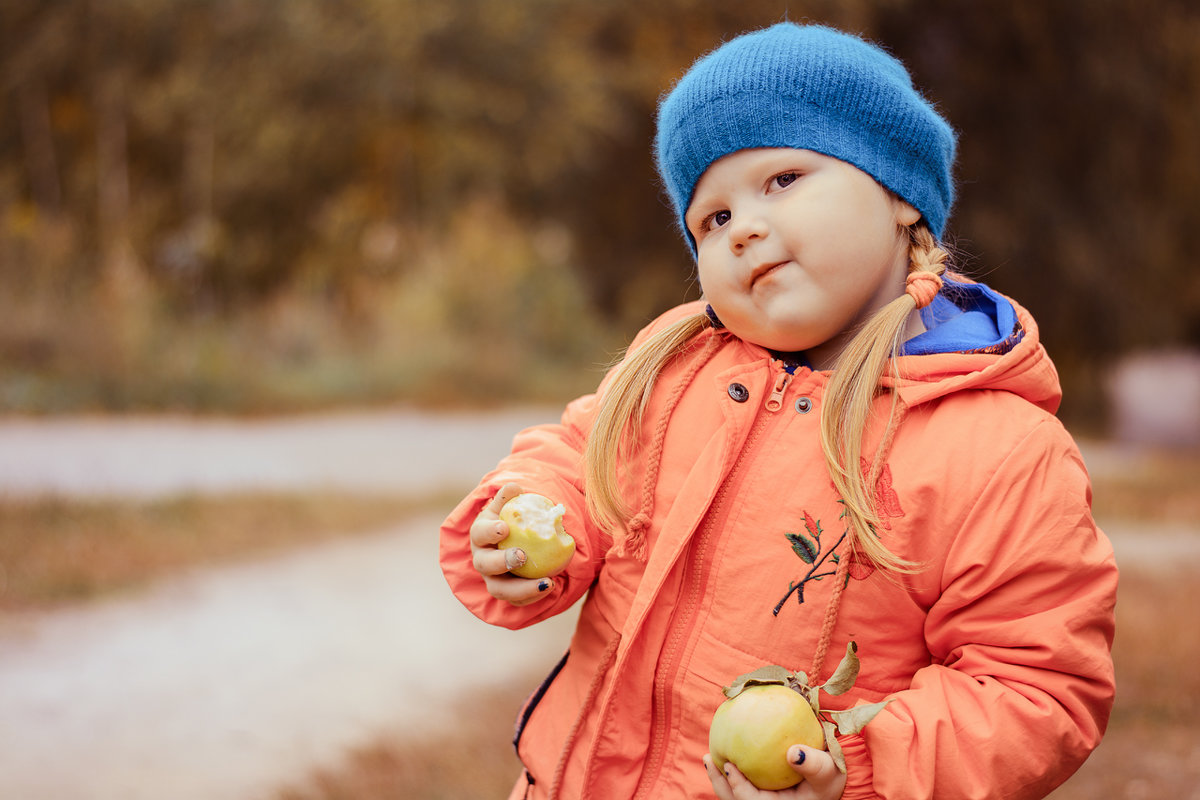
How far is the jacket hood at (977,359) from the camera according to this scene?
1.47m

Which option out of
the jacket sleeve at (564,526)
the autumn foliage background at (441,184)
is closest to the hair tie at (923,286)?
the jacket sleeve at (564,526)

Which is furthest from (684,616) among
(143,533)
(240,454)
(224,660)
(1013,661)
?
(240,454)

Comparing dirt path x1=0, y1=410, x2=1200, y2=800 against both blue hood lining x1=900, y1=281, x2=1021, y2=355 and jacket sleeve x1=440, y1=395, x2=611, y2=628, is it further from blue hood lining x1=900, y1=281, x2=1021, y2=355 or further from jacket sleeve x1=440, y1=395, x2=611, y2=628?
blue hood lining x1=900, y1=281, x2=1021, y2=355

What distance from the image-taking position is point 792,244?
4.80 ft

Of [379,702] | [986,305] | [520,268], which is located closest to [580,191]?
[520,268]

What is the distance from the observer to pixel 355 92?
35.9 ft

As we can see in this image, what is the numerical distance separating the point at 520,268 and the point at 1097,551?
8795 mm

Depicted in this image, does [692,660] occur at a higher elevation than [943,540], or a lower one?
lower

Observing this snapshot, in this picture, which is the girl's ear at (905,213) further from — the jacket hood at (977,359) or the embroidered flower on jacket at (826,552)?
the embroidered flower on jacket at (826,552)

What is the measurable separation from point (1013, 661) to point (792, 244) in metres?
0.63

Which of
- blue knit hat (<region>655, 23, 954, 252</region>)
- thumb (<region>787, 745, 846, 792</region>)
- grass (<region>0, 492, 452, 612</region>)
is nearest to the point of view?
thumb (<region>787, 745, 846, 792</region>)

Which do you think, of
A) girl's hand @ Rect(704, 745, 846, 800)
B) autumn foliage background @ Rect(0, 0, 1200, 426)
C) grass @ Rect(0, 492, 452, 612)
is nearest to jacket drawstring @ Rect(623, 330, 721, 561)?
girl's hand @ Rect(704, 745, 846, 800)

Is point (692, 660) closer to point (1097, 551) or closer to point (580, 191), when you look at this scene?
point (1097, 551)

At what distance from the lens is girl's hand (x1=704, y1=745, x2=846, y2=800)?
1.28 m
